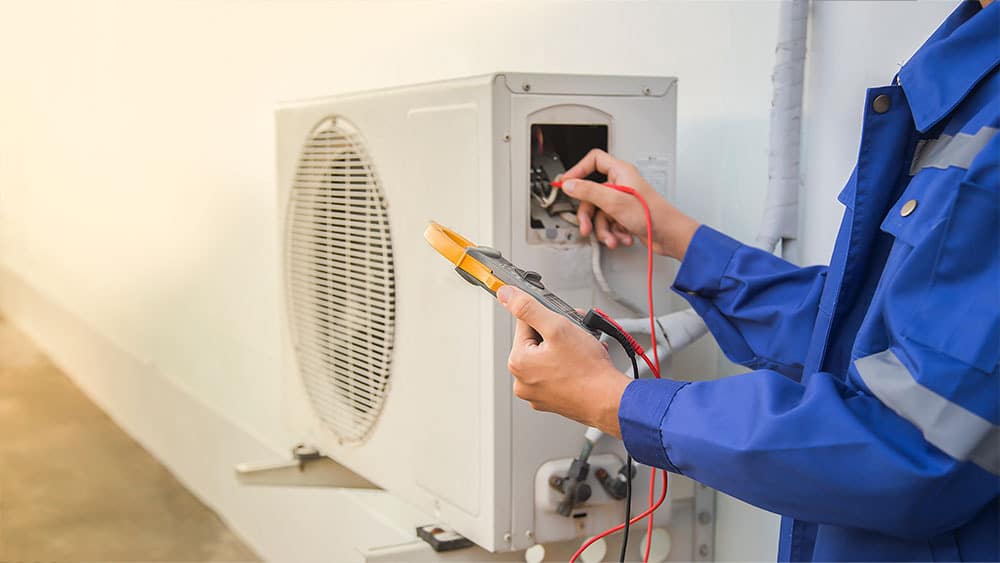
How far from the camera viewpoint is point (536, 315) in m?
0.83

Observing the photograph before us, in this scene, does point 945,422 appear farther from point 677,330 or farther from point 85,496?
point 85,496

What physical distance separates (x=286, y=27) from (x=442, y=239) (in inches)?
42.3

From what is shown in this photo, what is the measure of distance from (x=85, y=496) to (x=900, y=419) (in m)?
2.70

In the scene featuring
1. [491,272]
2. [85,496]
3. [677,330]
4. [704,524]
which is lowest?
[85,496]

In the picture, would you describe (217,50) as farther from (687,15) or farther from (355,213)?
Result: (687,15)

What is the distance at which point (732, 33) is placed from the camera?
1.33 metres

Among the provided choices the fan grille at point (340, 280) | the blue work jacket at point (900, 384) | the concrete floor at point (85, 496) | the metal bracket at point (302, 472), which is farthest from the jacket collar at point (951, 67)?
the concrete floor at point (85, 496)

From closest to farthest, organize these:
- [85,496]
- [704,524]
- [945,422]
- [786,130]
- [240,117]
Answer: [945,422], [786,130], [704,524], [240,117], [85,496]

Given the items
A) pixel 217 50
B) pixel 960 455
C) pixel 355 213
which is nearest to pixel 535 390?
pixel 960 455

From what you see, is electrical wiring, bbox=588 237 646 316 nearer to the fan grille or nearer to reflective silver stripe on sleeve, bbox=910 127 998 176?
the fan grille

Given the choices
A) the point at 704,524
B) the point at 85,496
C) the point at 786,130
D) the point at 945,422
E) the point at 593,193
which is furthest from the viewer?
the point at 85,496

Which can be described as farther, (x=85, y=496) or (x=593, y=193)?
(x=85, y=496)

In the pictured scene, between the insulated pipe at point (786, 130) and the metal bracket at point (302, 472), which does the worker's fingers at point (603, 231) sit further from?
the metal bracket at point (302, 472)

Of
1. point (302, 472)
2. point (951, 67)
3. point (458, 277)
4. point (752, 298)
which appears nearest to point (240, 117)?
point (302, 472)
